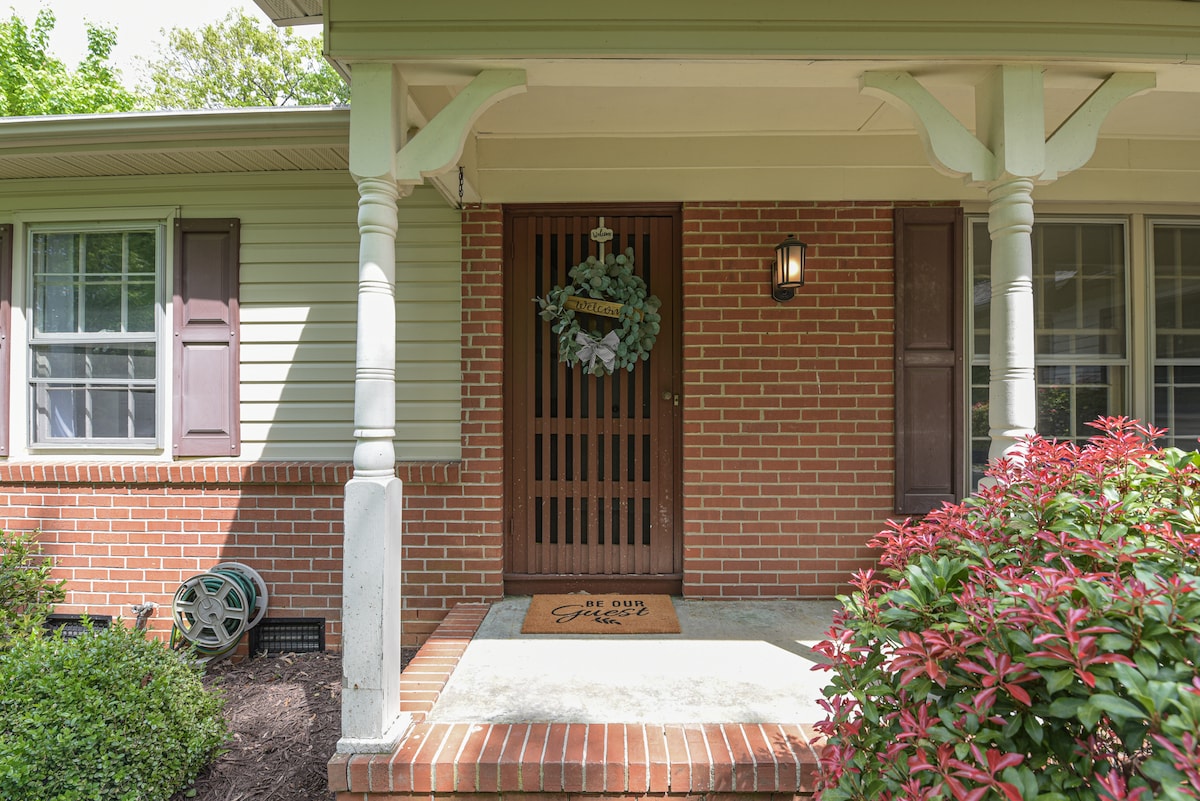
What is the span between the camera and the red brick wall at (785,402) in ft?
11.6

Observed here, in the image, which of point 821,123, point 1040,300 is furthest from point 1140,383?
point 821,123

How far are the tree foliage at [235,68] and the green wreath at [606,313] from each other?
46.9ft

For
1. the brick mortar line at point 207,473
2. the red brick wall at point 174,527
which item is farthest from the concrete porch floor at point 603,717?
the red brick wall at point 174,527

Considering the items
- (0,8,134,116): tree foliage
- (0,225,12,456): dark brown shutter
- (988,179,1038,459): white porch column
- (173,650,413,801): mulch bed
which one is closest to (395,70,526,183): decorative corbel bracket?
(988,179,1038,459): white porch column

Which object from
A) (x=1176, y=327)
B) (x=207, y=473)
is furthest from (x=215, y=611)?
(x=1176, y=327)

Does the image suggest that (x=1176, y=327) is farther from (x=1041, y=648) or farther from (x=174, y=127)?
(x=174, y=127)

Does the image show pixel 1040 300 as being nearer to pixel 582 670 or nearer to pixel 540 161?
pixel 540 161

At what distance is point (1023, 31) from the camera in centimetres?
223

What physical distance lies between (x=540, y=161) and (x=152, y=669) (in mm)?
3027

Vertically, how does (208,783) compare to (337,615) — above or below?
below

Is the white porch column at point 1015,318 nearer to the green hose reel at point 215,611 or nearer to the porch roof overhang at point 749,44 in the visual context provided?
the porch roof overhang at point 749,44

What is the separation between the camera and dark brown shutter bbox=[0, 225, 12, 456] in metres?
3.72

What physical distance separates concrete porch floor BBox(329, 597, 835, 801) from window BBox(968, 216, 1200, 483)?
6.57 ft

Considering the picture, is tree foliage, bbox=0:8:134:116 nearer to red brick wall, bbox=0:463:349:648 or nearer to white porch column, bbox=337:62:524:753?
red brick wall, bbox=0:463:349:648
